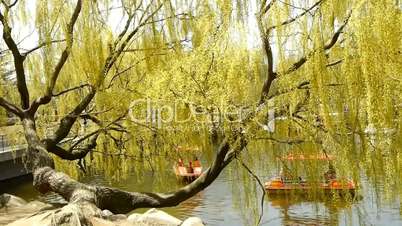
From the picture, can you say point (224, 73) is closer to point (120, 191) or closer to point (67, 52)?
point (120, 191)

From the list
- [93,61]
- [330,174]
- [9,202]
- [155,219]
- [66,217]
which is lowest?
[155,219]

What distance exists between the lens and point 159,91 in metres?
4.17

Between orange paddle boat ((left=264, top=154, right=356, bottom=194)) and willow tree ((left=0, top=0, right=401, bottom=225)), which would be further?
orange paddle boat ((left=264, top=154, right=356, bottom=194))

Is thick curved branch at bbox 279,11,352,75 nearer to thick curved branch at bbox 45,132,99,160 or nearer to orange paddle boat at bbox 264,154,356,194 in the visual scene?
orange paddle boat at bbox 264,154,356,194

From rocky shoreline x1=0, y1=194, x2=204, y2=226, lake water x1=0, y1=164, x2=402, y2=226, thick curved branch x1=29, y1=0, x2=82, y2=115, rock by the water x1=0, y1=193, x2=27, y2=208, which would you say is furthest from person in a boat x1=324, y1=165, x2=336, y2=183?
rock by the water x1=0, y1=193, x2=27, y2=208

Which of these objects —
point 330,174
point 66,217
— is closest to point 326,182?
point 330,174

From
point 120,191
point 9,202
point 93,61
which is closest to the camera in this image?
point 120,191

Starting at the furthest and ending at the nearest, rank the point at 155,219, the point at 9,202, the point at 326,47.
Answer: the point at 9,202 < the point at 155,219 < the point at 326,47

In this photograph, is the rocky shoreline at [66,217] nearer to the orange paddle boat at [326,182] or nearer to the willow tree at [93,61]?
the willow tree at [93,61]

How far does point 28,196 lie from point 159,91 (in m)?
10.4

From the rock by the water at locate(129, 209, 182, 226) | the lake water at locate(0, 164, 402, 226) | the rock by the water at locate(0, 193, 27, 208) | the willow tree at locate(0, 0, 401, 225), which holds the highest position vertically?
the willow tree at locate(0, 0, 401, 225)

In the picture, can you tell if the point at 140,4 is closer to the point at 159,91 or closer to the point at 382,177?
the point at 159,91

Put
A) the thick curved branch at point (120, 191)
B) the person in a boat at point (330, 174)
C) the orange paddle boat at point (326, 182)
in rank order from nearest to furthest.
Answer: the orange paddle boat at point (326, 182)
the person in a boat at point (330, 174)
the thick curved branch at point (120, 191)

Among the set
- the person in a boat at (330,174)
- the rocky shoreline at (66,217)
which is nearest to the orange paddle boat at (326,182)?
the person in a boat at (330,174)
